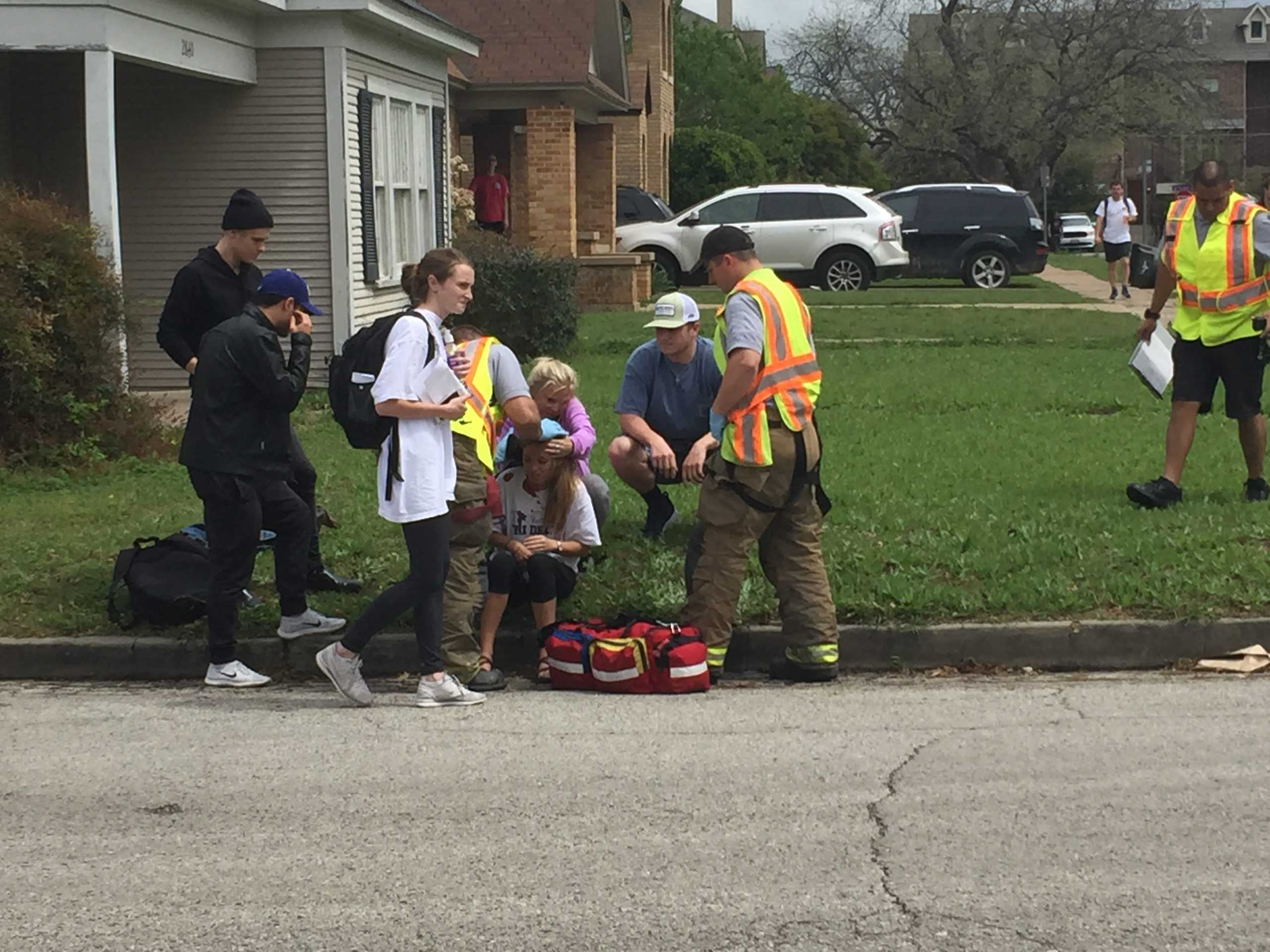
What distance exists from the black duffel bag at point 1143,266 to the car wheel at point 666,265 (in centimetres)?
736

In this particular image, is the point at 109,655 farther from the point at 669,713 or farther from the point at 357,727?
the point at 669,713

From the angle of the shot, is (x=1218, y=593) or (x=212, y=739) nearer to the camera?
(x=212, y=739)

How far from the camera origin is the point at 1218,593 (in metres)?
8.12

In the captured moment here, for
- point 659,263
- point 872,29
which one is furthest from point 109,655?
point 872,29

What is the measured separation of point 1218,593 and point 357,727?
12.4ft

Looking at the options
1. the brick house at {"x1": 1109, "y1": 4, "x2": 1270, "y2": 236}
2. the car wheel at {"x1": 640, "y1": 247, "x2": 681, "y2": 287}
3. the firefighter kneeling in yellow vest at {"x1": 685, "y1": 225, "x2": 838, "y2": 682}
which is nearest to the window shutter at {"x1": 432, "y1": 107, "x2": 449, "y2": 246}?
the car wheel at {"x1": 640, "y1": 247, "x2": 681, "y2": 287}

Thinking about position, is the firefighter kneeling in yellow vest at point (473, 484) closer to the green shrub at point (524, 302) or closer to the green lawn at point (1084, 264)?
the green shrub at point (524, 302)

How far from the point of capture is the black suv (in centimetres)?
3158

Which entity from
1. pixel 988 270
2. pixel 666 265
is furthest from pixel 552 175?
pixel 988 270

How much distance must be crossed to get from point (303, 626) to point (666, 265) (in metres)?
23.2

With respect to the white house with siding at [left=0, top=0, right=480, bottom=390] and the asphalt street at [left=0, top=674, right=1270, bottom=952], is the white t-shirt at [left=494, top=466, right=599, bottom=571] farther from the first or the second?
the white house with siding at [left=0, top=0, right=480, bottom=390]

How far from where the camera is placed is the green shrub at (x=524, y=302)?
62.2ft

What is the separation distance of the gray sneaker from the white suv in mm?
23044

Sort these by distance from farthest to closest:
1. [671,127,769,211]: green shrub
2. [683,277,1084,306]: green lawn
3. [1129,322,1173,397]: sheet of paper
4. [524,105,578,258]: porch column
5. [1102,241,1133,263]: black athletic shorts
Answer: [671,127,769,211]: green shrub < [1102,241,1133,263]: black athletic shorts < [683,277,1084,306]: green lawn < [524,105,578,258]: porch column < [1129,322,1173,397]: sheet of paper
